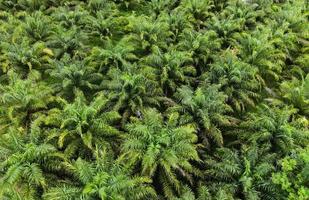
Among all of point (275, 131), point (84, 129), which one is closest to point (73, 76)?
point (84, 129)

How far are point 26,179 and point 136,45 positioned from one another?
9.08 metres

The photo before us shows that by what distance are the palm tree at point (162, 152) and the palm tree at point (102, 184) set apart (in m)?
0.50

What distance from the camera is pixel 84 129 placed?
12.4 meters

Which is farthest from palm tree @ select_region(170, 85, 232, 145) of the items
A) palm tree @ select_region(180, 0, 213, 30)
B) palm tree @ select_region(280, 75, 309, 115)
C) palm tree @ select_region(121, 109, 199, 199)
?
palm tree @ select_region(180, 0, 213, 30)

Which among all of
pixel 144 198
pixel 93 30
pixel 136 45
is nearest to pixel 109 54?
pixel 136 45

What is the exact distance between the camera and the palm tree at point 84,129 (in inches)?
472

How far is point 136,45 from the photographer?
17531mm

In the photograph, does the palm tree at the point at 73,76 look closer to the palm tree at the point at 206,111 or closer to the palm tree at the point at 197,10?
the palm tree at the point at 206,111

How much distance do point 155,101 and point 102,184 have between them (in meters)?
4.68

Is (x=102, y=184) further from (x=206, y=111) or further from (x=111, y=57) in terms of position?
(x=111, y=57)

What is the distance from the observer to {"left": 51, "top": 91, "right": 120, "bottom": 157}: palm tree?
11977 mm

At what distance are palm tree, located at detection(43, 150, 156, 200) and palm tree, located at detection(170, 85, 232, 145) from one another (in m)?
3.24

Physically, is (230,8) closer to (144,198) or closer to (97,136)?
(97,136)

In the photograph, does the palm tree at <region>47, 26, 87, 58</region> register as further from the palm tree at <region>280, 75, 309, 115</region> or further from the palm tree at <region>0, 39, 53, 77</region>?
the palm tree at <region>280, 75, 309, 115</region>
